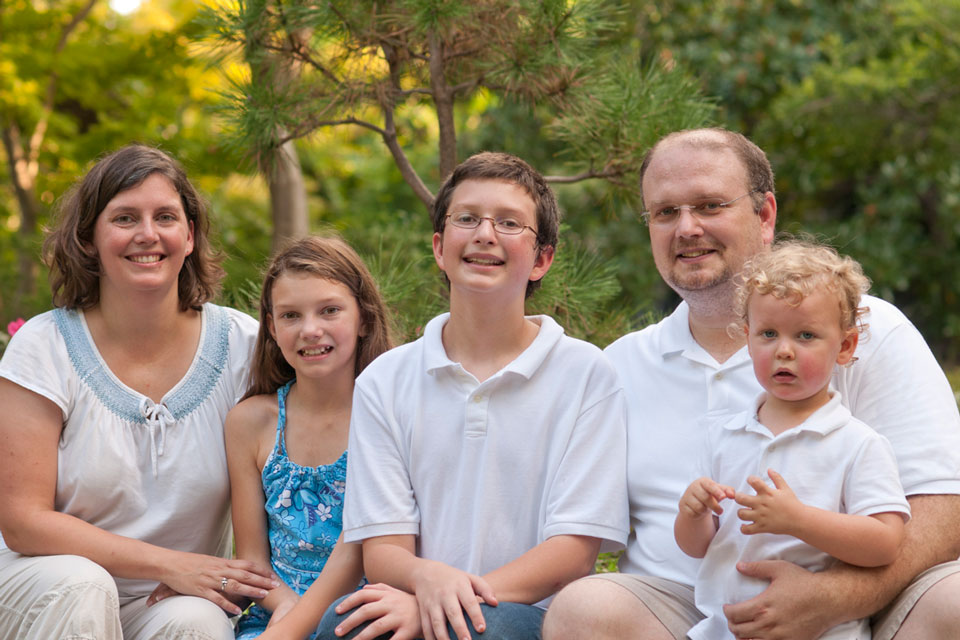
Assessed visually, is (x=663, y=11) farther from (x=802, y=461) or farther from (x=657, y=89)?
(x=802, y=461)

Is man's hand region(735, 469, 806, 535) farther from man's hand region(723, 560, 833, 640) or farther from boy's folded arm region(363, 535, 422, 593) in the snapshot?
boy's folded arm region(363, 535, 422, 593)

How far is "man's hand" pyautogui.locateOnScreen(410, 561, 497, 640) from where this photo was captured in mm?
2027

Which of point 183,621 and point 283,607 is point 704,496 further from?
point 183,621

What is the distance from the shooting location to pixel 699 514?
6.55 feet

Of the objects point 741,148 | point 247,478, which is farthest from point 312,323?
point 741,148

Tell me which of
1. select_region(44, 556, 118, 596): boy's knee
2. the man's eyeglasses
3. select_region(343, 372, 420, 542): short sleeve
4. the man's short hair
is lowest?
select_region(44, 556, 118, 596): boy's knee

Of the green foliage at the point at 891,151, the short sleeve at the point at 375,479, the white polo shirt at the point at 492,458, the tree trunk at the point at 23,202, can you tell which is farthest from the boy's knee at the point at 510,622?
the tree trunk at the point at 23,202

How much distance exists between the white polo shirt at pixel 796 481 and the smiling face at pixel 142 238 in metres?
1.43

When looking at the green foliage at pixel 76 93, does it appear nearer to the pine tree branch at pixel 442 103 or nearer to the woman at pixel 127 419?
the pine tree branch at pixel 442 103

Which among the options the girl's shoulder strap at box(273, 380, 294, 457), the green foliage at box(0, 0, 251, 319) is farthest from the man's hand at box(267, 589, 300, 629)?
the green foliage at box(0, 0, 251, 319)

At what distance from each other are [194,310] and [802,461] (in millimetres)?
1643

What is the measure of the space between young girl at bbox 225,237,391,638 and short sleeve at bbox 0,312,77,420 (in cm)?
40

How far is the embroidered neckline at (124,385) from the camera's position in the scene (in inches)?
99.8

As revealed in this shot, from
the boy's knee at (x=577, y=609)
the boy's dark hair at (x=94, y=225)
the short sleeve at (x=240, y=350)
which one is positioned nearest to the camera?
the boy's knee at (x=577, y=609)
